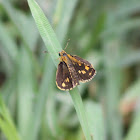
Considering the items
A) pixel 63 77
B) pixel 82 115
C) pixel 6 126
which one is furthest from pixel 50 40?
pixel 6 126

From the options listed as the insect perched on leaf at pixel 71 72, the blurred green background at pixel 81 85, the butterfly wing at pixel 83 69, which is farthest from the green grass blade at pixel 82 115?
the blurred green background at pixel 81 85

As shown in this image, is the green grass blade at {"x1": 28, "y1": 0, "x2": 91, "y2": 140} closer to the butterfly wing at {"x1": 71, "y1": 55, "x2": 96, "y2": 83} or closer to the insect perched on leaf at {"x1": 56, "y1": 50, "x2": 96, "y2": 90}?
the insect perched on leaf at {"x1": 56, "y1": 50, "x2": 96, "y2": 90}

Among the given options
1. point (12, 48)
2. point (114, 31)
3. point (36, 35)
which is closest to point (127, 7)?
point (114, 31)

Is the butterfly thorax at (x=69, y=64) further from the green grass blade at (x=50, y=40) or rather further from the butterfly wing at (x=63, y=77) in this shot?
the green grass blade at (x=50, y=40)

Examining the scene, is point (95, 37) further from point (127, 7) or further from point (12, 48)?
point (12, 48)

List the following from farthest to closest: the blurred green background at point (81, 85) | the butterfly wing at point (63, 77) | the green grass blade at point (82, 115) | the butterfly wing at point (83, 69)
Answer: the blurred green background at point (81, 85) → the butterfly wing at point (83, 69) → the butterfly wing at point (63, 77) → the green grass blade at point (82, 115)

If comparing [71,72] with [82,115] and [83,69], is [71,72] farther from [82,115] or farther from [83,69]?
[82,115]
